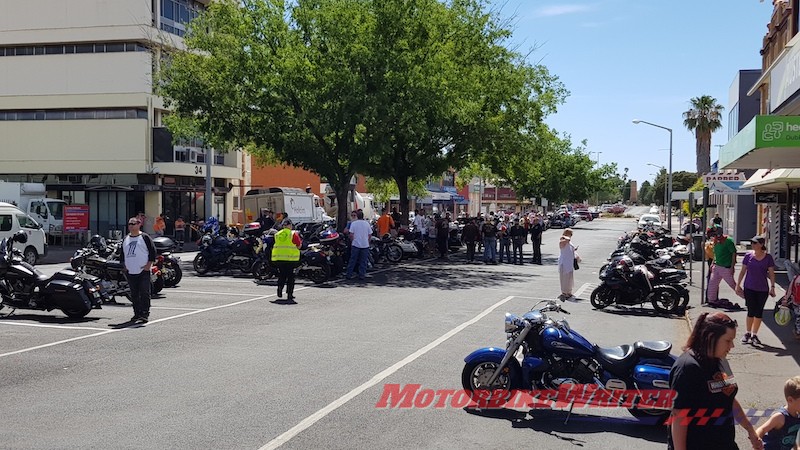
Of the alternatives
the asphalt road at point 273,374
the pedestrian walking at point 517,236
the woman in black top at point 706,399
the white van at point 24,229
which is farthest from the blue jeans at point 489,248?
the woman in black top at point 706,399

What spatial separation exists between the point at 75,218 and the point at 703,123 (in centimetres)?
6752

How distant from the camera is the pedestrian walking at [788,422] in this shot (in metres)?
4.70

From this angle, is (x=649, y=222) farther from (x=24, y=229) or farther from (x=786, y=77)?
(x=24, y=229)

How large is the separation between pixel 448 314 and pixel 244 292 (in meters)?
5.29

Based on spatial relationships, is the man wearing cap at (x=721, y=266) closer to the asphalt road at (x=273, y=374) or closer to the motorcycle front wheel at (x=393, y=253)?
the asphalt road at (x=273, y=374)

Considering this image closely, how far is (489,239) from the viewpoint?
2747cm

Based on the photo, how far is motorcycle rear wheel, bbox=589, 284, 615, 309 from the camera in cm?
1581

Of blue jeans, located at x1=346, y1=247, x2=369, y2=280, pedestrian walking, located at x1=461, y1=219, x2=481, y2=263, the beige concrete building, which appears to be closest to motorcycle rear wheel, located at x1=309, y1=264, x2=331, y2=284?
blue jeans, located at x1=346, y1=247, x2=369, y2=280

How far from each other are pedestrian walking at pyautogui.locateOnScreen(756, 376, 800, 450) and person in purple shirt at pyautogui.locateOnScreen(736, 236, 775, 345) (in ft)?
24.1

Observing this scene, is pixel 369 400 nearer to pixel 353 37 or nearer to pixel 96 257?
pixel 96 257

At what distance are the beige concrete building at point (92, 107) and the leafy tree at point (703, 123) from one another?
57.7 metres

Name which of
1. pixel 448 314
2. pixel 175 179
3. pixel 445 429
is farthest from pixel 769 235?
pixel 175 179

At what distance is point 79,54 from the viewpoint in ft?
142

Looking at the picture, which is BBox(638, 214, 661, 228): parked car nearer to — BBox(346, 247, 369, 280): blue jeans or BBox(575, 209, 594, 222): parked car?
BBox(346, 247, 369, 280): blue jeans
